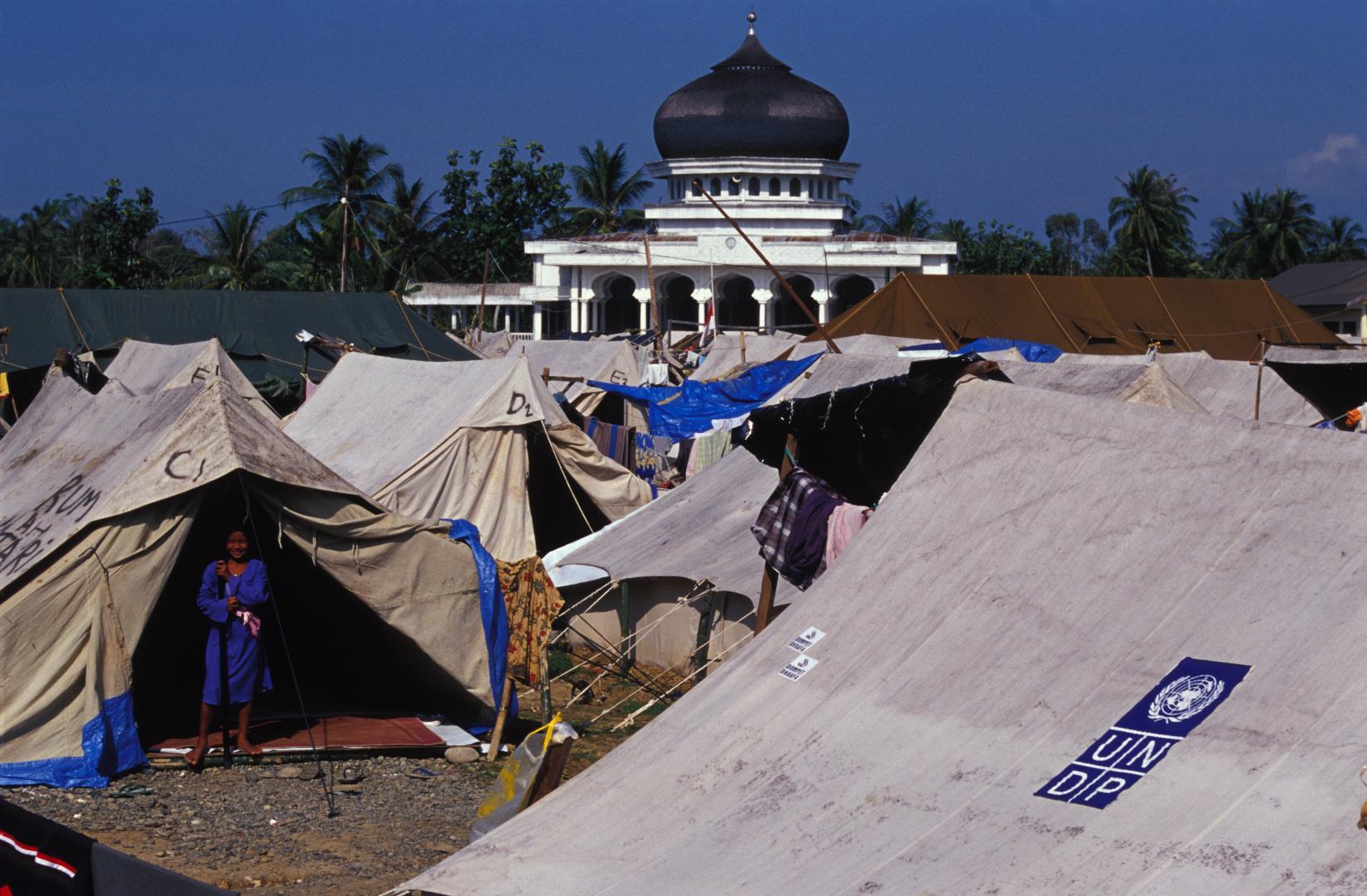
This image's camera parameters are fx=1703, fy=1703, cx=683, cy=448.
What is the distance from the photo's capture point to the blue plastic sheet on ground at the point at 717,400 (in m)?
17.6

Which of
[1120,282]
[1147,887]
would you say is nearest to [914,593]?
[1147,887]

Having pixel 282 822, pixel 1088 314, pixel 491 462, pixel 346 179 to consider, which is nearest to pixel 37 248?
pixel 346 179

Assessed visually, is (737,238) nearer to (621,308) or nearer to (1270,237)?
(621,308)

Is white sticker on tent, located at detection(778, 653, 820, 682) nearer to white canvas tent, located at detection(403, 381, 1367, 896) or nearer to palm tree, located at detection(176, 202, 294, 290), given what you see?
white canvas tent, located at detection(403, 381, 1367, 896)

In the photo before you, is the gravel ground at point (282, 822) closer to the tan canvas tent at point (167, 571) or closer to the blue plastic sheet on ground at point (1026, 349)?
the tan canvas tent at point (167, 571)

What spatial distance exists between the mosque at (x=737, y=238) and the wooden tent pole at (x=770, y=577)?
132ft

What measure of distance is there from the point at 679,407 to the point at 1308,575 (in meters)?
12.9

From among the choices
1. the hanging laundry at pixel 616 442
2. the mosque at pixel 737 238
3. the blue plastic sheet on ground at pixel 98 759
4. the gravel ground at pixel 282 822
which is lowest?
the gravel ground at pixel 282 822

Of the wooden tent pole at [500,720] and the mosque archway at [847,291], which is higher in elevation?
the mosque archway at [847,291]

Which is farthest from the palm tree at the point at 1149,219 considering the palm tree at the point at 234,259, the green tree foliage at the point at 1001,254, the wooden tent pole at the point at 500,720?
the wooden tent pole at the point at 500,720

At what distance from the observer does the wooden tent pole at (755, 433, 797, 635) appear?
8.43 metres

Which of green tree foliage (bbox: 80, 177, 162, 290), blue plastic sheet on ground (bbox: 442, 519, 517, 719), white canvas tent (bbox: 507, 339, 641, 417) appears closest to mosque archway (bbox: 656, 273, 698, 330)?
green tree foliage (bbox: 80, 177, 162, 290)

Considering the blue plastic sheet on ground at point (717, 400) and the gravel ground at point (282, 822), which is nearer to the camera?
the gravel ground at point (282, 822)

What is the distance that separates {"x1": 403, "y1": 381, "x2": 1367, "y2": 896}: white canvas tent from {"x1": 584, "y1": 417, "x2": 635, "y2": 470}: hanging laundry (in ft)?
45.5
